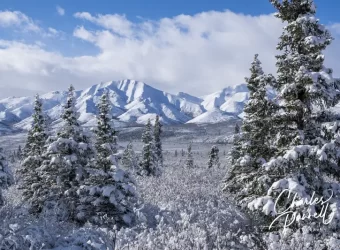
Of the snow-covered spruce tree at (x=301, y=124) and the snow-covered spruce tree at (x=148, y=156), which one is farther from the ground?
the snow-covered spruce tree at (x=301, y=124)

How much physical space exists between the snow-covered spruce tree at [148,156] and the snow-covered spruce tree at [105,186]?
30.5m

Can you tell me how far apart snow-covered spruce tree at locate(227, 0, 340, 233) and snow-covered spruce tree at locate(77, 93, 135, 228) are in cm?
873

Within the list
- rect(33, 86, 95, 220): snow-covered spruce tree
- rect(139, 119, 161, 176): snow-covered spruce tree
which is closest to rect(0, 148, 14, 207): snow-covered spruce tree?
rect(33, 86, 95, 220): snow-covered spruce tree

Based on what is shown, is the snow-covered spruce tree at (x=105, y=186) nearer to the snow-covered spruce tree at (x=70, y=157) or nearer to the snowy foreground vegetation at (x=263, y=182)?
the snowy foreground vegetation at (x=263, y=182)

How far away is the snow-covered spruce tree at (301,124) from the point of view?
1110cm

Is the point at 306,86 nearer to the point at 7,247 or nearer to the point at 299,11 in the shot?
the point at 299,11

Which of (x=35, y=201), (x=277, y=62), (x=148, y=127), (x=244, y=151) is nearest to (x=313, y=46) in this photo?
(x=277, y=62)

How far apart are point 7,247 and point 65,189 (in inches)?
479

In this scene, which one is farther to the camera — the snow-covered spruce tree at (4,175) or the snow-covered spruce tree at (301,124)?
the snow-covered spruce tree at (4,175)

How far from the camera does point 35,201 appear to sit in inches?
974

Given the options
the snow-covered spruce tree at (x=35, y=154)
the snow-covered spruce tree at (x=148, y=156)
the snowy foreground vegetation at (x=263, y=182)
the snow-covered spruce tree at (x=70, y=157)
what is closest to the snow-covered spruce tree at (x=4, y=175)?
the snow-covered spruce tree at (x=35, y=154)

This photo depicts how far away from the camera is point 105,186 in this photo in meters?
19.4

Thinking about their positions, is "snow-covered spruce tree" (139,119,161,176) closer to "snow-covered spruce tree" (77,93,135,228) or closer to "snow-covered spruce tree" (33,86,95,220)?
"snow-covered spruce tree" (77,93,135,228)

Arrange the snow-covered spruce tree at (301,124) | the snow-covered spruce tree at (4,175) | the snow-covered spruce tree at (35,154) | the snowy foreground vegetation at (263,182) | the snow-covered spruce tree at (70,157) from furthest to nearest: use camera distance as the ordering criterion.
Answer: the snow-covered spruce tree at (4,175)
the snow-covered spruce tree at (35,154)
the snow-covered spruce tree at (70,157)
the snow-covered spruce tree at (301,124)
the snowy foreground vegetation at (263,182)
